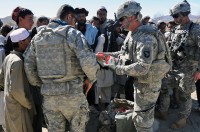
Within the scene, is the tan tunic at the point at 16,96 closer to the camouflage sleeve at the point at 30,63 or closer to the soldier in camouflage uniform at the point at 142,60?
the camouflage sleeve at the point at 30,63

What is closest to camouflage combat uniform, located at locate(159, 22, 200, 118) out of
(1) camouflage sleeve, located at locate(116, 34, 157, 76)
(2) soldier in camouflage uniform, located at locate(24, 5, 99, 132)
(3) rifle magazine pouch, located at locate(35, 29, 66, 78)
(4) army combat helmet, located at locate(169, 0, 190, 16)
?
(4) army combat helmet, located at locate(169, 0, 190, 16)

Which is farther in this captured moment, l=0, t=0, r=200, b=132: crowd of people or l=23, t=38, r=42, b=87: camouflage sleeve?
l=23, t=38, r=42, b=87: camouflage sleeve

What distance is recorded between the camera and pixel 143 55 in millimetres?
3438

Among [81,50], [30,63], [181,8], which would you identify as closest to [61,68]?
[81,50]

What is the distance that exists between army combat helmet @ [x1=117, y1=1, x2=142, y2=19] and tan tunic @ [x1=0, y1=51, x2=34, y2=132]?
4.59 ft

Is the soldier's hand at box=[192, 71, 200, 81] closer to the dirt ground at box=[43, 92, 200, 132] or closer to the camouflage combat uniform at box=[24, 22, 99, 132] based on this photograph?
the dirt ground at box=[43, 92, 200, 132]

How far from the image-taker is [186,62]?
4.85 metres

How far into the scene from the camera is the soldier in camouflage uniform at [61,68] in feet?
10.3

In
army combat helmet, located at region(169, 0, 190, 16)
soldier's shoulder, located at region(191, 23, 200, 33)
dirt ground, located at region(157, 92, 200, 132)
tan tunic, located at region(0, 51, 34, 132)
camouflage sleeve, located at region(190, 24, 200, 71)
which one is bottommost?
dirt ground, located at region(157, 92, 200, 132)

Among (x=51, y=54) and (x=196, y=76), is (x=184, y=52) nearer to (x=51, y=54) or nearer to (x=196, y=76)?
(x=196, y=76)

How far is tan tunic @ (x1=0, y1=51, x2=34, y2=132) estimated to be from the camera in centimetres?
335

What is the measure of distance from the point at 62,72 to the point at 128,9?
1235 mm

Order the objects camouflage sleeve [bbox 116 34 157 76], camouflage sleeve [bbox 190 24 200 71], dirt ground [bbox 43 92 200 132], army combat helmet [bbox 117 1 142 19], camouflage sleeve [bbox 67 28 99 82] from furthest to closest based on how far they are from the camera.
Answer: dirt ground [bbox 43 92 200 132], camouflage sleeve [bbox 190 24 200 71], army combat helmet [bbox 117 1 142 19], camouflage sleeve [bbox 116 34 157 76], camouflage sleeve [bbox 67 28 99 82]

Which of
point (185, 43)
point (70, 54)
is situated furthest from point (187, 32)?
point (70, 54)
